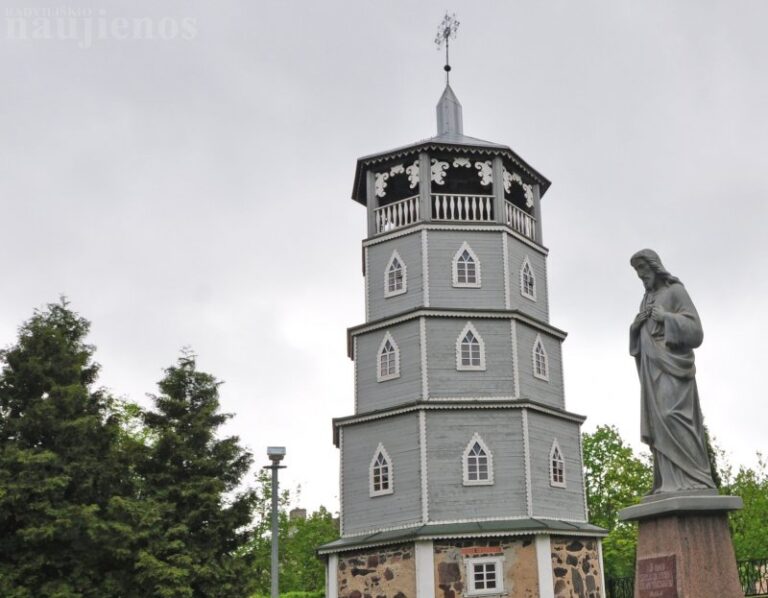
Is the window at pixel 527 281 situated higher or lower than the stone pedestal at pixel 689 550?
higher

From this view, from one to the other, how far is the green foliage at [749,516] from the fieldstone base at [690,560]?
1131 inches

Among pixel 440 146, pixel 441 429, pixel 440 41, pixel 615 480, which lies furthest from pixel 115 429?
pixel 615 480

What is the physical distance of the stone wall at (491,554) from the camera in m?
25.6

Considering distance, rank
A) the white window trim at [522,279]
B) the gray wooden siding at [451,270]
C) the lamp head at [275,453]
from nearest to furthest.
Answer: the lamp head at [275,453]
the gray wooden siding at [451,270]
the white window trim at [522,279]

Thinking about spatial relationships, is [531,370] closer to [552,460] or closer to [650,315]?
[552,460]

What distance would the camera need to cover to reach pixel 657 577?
396 inches

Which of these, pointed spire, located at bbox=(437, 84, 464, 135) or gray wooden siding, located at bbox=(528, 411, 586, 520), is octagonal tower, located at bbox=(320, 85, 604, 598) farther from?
pointed spire, located at bbox=(437, 84, 464, 135)

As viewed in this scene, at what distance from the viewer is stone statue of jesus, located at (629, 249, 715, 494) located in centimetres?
1041

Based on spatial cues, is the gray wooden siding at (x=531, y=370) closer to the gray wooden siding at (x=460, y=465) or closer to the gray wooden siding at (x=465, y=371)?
the gray wooden siding at (x=465, y=371)

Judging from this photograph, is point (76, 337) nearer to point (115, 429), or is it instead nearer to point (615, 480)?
point (115, 429)

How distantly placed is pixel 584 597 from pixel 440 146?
49.4 ft

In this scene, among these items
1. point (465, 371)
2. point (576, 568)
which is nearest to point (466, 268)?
point (465, 371)

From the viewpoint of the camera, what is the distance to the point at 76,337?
28766 mm

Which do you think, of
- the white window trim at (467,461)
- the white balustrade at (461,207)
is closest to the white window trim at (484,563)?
the white window trim at (467,461)
